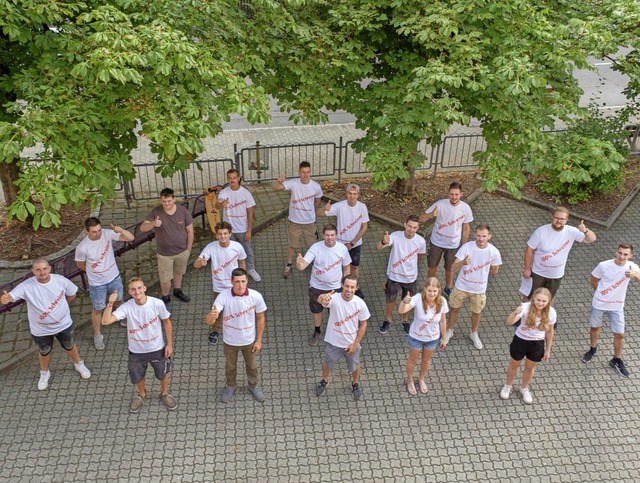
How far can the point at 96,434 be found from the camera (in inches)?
262

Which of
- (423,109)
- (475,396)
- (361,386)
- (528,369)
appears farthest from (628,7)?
(361,386)

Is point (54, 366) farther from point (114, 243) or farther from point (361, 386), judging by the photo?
point (361, 386)

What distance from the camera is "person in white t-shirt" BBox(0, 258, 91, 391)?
21.9 feet

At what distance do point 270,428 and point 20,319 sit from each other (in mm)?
4226

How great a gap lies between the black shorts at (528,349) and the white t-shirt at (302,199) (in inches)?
152

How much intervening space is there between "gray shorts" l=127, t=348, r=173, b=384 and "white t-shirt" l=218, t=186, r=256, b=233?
287cm

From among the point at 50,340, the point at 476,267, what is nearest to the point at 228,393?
the point at 50,340

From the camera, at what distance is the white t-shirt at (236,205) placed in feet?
29.3

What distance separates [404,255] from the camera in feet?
26.2

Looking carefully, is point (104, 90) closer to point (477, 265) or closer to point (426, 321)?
point (426, 321)

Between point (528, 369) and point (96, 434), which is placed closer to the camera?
point (96, 434)

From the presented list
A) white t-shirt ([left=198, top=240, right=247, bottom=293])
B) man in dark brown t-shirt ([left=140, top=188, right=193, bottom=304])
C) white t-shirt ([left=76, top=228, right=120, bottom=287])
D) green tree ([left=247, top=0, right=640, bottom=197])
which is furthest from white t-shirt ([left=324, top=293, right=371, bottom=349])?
white t-shirt ([left=76, top=228, right=120, bottom=287])

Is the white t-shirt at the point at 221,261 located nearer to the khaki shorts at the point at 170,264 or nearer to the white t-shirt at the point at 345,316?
the khaki shorts at the point at 170,264

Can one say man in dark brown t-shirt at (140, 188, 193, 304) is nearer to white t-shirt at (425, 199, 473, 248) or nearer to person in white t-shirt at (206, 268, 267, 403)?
person in white t-shirt at (206, 268, 267, 403)
